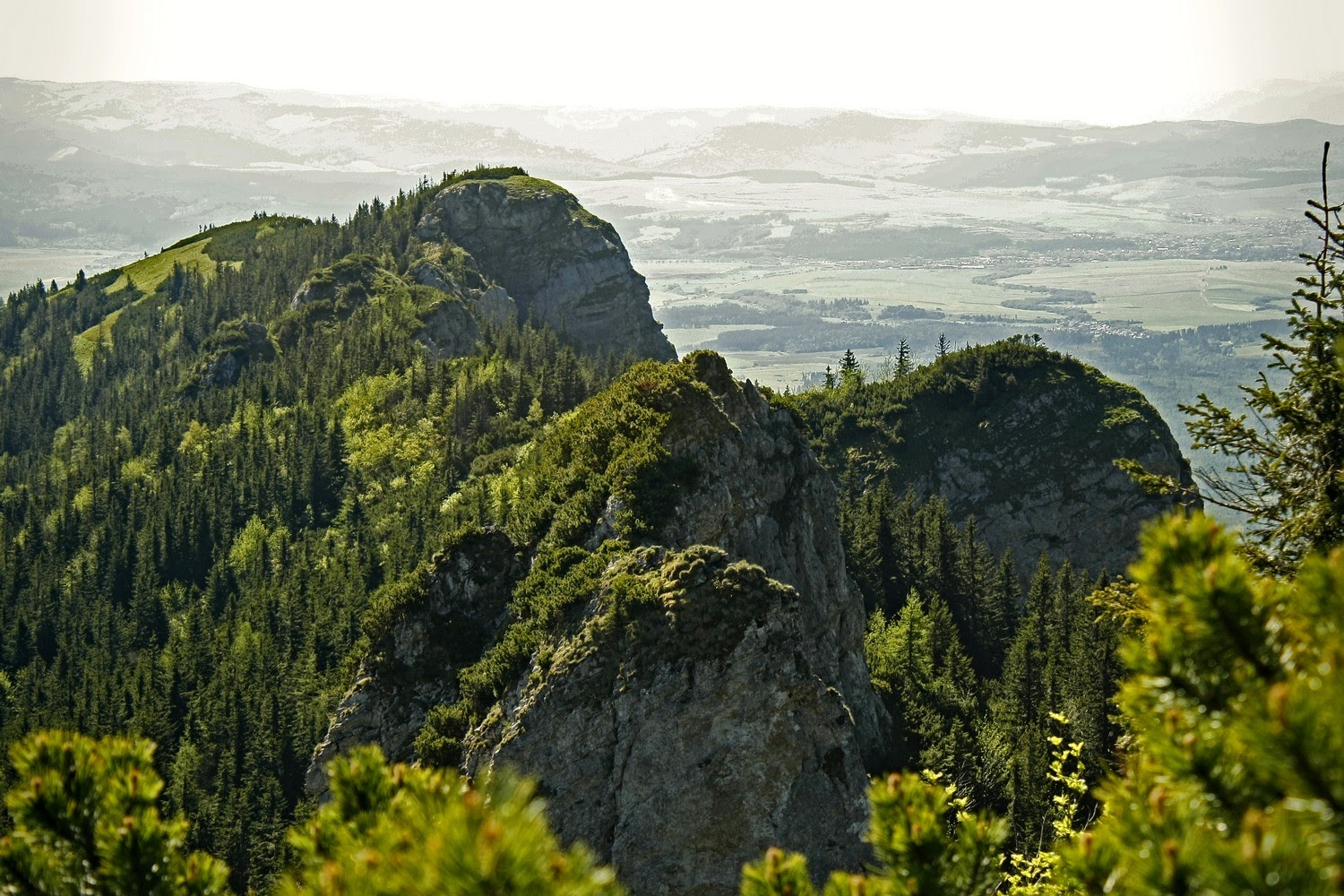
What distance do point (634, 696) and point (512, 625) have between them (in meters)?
8.30

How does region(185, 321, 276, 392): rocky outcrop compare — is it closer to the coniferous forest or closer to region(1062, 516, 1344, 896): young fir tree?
the coniferous forest

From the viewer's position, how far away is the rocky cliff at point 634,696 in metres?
32.0

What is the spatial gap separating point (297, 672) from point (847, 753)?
66074 mm

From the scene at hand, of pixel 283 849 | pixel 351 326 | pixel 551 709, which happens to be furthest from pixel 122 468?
pixel 551 709

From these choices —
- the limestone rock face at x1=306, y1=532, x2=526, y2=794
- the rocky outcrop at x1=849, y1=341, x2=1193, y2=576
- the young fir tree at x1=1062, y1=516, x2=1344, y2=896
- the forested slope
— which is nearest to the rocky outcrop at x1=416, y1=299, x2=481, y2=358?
the forested slope

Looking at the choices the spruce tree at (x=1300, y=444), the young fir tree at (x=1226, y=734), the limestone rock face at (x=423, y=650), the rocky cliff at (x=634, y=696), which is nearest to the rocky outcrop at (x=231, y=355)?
the limestone rock face at (x=423, y=650)

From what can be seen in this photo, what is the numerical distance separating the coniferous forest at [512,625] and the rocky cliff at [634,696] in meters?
0.47

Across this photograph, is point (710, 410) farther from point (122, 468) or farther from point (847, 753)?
point (122, 468)

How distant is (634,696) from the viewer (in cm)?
3278

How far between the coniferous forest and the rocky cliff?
1.55ft

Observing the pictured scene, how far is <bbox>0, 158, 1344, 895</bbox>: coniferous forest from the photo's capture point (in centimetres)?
725

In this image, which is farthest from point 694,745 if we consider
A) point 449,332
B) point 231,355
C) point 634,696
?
point 231,355

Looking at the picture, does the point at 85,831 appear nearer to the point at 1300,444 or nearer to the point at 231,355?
the point at 1300,444

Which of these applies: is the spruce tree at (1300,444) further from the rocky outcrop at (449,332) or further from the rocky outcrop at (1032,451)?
the rocky outcrop at (449,332)
